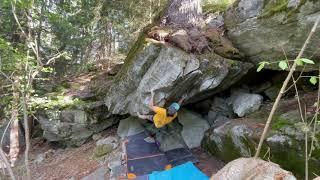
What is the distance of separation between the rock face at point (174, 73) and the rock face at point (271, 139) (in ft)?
3.55

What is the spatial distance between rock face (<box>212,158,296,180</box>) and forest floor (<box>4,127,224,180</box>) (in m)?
4.46

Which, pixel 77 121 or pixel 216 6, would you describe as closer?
pixel 216 6

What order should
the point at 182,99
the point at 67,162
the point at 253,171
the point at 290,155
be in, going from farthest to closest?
the point at 67,162, the point at 182,99, the point at 290,155, the point at 253,171

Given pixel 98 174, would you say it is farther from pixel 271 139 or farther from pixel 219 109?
pixel 271 139

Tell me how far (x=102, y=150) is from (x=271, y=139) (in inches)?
201

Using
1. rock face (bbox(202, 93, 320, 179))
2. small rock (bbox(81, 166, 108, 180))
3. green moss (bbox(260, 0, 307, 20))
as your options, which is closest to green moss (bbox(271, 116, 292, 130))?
rock face (bbox(202, 93, 320, 179))

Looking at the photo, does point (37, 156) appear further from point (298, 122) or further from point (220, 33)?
point (298, 122)

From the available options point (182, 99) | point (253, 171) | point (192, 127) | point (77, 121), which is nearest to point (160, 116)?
point (182, 99)

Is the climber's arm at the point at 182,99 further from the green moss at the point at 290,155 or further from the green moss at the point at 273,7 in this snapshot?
the green moss at the point at 273,7

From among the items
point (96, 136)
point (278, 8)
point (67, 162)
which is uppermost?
point (278, 8)

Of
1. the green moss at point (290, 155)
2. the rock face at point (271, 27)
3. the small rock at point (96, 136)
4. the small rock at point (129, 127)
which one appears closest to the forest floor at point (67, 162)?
the small rock at point (96, 136)

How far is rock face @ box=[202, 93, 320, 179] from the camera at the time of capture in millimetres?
5816

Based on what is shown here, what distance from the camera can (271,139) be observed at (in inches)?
246

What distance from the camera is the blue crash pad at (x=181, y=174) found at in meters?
7.43
